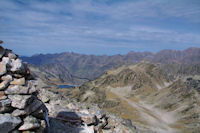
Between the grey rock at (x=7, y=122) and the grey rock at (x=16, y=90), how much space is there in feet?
5.18

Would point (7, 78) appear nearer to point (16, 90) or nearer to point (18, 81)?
point (18, 81)

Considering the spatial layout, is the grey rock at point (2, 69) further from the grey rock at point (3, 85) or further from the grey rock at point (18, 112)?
the grey rock at point (18, 112)

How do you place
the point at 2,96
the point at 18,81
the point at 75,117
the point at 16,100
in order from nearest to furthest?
the point at 2,96
the point at 16,100
the point at 18,81
the point at 75,117

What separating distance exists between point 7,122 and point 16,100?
59.9 inches

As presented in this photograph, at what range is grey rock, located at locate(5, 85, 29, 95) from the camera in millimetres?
12688

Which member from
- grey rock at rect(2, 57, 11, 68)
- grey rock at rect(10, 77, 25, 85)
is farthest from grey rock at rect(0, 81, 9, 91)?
grey rock at rect(2, 57, 11, 68)

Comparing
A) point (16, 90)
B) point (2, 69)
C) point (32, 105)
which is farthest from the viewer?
point (32, 105)

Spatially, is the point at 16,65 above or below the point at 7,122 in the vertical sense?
above

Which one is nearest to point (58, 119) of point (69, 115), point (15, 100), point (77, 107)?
point (69, 115)

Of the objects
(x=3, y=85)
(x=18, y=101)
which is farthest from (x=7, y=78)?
(x=18, y=101)

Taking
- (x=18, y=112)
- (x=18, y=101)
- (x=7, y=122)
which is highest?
(x=18, y=101)

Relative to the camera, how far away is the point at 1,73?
1266 cm

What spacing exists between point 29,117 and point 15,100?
5.14ft

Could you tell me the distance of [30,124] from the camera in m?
12.5
